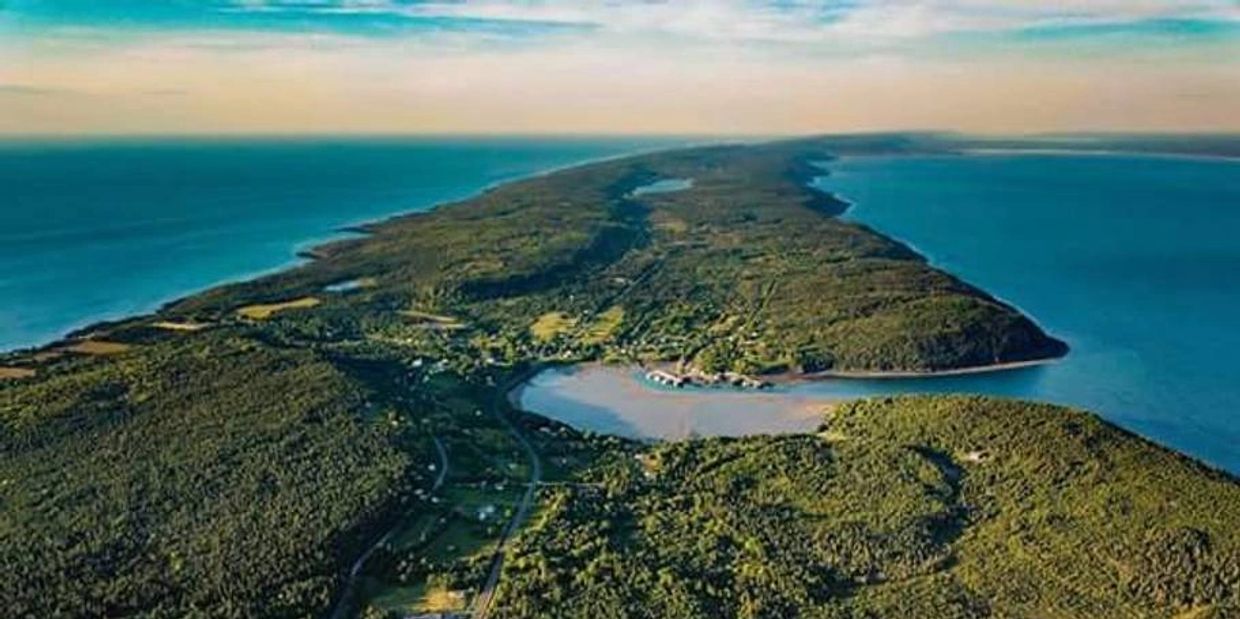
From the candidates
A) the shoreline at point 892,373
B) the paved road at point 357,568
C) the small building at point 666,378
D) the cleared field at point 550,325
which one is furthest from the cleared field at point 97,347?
the shoreline at point 892,373

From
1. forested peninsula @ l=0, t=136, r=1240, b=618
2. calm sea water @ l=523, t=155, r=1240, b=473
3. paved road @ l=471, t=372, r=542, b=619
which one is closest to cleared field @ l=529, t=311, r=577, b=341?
forested peninsula @ l=0, t=136, r=1240, b=618

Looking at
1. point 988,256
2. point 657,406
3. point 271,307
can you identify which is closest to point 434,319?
point 271,307

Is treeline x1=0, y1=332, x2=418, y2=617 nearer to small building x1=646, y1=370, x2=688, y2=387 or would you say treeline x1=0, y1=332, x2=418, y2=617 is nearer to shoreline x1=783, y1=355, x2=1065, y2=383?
small building x1=646, y1=370, x2=688, y2=387

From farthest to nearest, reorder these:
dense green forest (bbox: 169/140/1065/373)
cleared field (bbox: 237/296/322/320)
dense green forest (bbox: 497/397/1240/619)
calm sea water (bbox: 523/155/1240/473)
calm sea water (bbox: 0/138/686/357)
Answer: calm sea water (bbox: 0/138/686/357), cleared field (bbox: 237/296/322/320), dense green forest (bbox: 169/140/1065/373), calm sea water (bbox: 523/155/1240/473), dense green forest (bbox: 497/397/1240/619)

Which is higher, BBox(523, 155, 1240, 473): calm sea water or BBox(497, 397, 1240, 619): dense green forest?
BBox(497, 397, 1240, 619): dense green forest

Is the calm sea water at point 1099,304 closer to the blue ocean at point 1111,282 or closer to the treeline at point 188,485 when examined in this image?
the blue ocean at point 1111,282

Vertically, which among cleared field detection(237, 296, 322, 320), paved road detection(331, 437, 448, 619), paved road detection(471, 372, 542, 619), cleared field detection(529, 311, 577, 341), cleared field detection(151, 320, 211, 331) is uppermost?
paved road detection(331, 437, 448, 619)

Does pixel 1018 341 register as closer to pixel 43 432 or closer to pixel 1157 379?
pixel 1157 379
